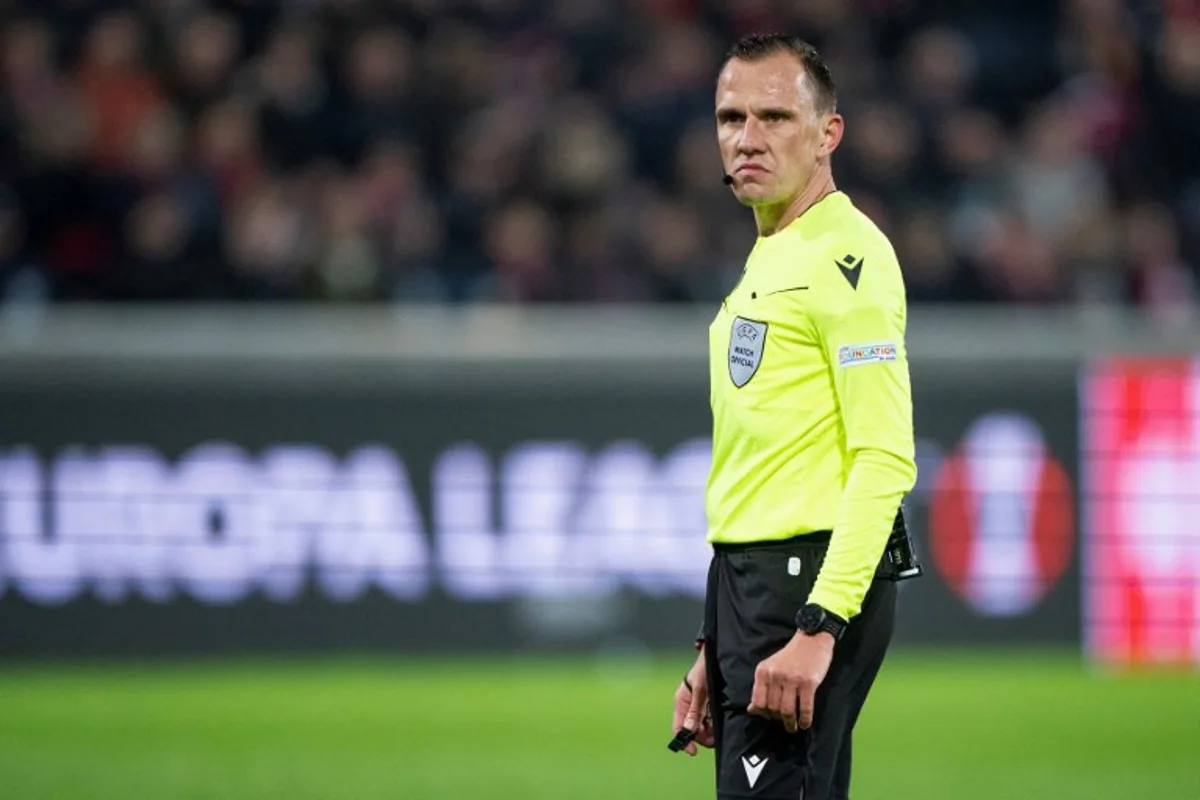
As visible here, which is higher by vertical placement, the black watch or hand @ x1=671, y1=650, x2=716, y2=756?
the black watch

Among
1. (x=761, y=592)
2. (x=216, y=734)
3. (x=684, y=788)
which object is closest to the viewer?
(x=761, y=592)

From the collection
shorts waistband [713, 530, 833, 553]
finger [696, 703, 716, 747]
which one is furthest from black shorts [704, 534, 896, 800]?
finger [696, 703, 716, 747]

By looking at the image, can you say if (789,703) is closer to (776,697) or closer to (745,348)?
(776,697)

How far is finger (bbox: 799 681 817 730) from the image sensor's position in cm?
389

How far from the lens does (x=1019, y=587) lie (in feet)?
39.8

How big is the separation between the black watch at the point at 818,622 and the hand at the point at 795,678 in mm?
10

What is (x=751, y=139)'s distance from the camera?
4.20 meters

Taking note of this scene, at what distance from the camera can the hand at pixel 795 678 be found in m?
3.89

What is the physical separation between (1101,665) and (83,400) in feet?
19.6

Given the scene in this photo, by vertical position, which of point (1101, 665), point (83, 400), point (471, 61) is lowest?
point (1101, 665)

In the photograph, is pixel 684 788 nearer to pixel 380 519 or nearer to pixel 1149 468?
pixel 380 519

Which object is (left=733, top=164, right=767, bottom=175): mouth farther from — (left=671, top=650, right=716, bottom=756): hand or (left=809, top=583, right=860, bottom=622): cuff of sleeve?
(left=671, top=650, right=716, bottom=756): hand

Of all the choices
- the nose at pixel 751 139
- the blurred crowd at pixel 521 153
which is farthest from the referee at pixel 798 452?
the blurred crowd at pixel 521 153

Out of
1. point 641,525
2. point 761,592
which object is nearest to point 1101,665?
point 641,525
